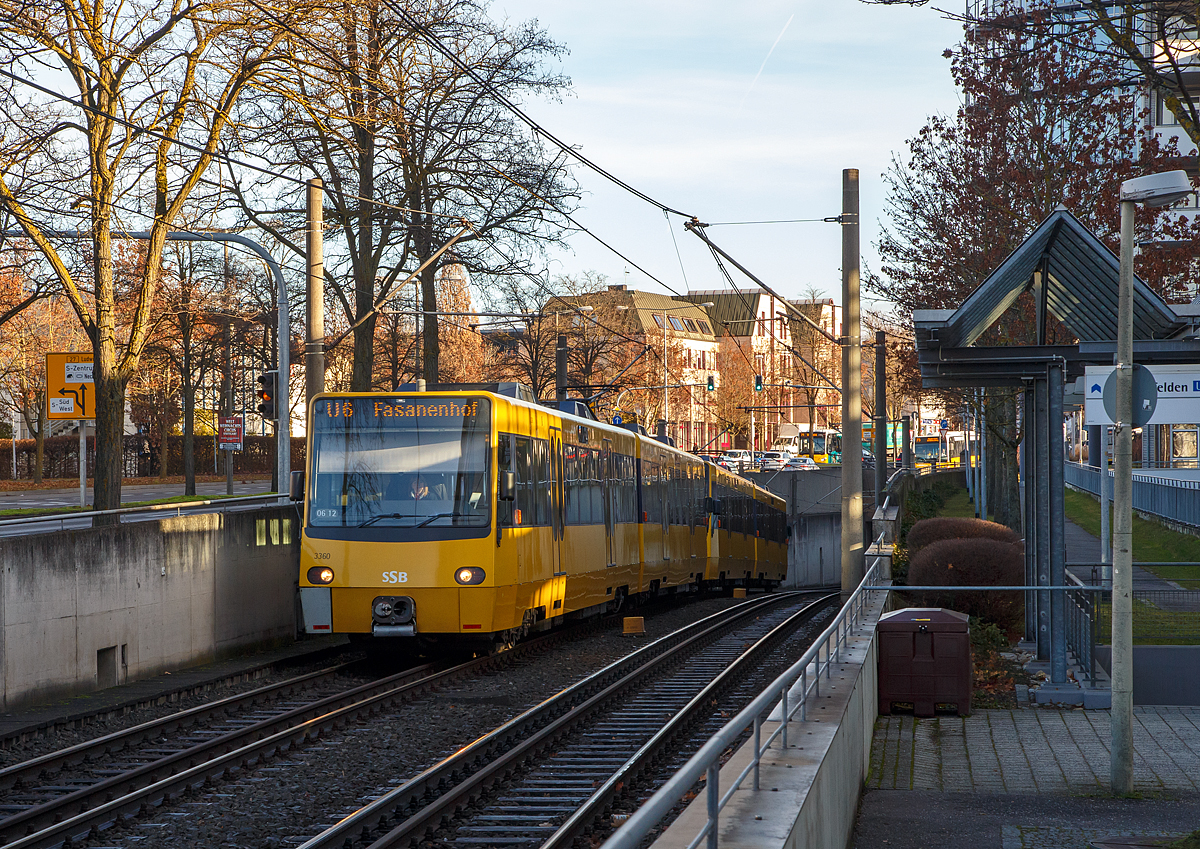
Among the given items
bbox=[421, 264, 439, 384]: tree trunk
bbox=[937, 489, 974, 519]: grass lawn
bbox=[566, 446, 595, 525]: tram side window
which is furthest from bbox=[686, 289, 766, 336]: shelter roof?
bbox=[566, 446, 595, 525]: tram side window

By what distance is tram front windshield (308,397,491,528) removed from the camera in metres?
14.6

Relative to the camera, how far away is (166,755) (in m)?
10.0

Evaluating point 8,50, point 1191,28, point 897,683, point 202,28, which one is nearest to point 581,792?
point 897,683

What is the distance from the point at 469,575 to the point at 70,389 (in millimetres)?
7959

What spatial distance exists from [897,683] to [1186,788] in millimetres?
2982

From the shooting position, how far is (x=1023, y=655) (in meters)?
15.9

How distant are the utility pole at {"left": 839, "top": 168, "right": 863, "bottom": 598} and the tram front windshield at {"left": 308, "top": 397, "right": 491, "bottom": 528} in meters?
7.94

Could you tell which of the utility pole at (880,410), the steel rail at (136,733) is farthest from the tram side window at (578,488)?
the utility pole at (880,410)

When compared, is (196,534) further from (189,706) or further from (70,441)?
(70,441)

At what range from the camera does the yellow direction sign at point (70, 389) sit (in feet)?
61.1

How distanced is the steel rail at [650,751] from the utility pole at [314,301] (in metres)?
6.84

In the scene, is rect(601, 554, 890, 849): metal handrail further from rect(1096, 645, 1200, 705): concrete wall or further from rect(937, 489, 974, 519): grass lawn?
rect(937, 489, 974, 519): grass lawn

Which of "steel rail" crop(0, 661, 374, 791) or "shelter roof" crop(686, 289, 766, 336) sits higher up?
"shelter roof" crop(686, 289, 766, 336)

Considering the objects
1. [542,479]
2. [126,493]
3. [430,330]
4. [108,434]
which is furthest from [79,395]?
[126,493]
